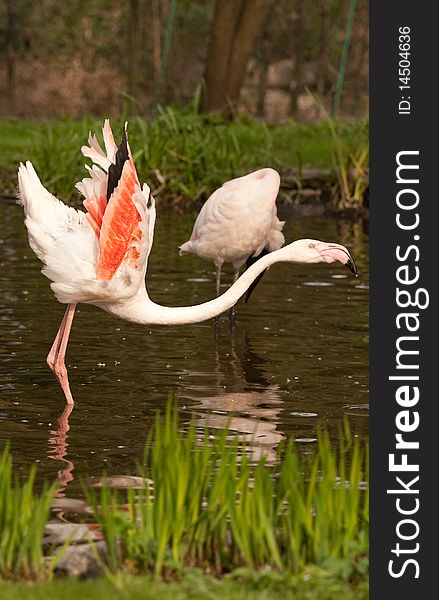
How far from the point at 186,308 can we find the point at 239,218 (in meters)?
2.78

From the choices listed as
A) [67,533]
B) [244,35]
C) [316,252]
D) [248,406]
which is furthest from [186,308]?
[244,35]

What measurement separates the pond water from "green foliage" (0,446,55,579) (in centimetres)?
130

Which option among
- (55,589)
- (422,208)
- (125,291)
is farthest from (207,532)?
(125,291)

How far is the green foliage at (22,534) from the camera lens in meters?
4.64

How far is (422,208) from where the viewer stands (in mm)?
5242

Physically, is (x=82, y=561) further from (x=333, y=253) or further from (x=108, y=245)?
(x=333, y=253)

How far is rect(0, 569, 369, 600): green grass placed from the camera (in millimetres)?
A: 4402

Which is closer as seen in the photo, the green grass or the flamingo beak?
the green grass

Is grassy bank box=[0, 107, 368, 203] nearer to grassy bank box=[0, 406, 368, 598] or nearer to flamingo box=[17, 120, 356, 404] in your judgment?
flamingo box=[17, 120, 356, 404]

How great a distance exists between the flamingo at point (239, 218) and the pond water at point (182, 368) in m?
0.57

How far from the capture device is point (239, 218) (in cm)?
1055

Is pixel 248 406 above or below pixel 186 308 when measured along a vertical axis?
below

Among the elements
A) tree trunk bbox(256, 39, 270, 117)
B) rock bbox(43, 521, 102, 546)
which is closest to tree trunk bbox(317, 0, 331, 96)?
tree trunk bbox(256, 39, 270, 117)

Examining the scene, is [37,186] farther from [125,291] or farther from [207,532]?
[207,532]
